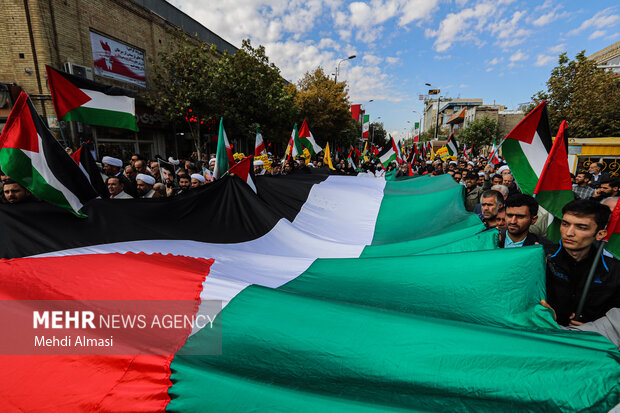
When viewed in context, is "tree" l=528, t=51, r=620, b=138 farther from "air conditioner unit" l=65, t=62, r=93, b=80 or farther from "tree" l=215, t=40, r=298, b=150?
"air conditioner unit" l=65, t=62, r=93, b=80

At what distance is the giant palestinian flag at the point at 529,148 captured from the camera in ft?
11.4

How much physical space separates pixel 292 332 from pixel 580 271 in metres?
2.00

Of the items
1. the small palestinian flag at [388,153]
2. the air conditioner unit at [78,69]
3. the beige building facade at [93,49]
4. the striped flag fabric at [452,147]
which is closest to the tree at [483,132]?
the striped flag fabric at [452,147]

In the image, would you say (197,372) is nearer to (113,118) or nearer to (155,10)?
(113,118)

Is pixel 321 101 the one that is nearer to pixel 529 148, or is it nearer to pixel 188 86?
pixel 188 86

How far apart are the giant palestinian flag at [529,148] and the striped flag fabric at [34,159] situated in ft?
14.8

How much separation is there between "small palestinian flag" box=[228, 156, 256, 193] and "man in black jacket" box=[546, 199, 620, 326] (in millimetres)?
3685

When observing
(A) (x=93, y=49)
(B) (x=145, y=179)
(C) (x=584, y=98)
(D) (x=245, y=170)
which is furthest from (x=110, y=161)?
(C) (x=584, y=98)

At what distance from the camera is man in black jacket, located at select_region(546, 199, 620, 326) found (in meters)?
1.93

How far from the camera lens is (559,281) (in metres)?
2.11

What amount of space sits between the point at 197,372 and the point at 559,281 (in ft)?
7.80

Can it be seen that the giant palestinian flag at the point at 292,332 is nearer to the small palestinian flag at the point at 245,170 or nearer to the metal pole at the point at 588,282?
the metal pole at the point at 588,282

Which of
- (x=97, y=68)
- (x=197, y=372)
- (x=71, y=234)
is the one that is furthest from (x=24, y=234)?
(x=97, y=68)

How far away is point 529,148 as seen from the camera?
3559mm
